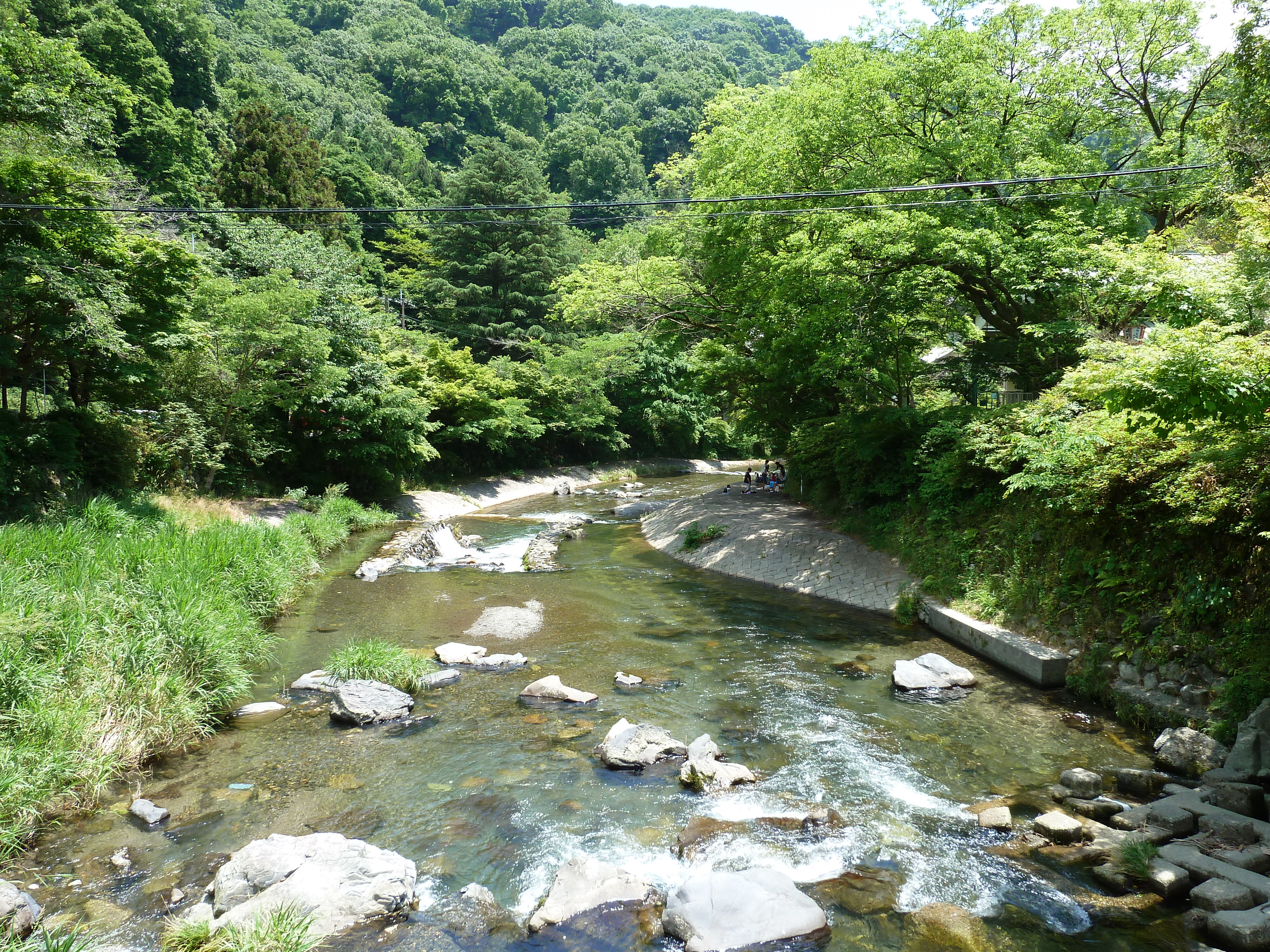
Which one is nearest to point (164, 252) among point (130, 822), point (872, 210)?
point (130, 822)

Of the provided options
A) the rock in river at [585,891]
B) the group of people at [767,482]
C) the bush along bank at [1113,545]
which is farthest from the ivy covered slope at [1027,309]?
the rock in river at [585,891]

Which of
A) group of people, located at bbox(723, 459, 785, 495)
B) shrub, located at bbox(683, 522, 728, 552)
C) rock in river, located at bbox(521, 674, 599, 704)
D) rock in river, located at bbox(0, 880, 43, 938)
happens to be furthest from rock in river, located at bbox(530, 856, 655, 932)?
group of people, located at bbox(723, 459, 785, 495)

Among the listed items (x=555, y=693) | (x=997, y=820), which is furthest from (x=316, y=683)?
(x=997, y=820)

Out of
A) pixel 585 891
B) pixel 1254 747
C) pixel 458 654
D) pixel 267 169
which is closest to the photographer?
pixel 585 891

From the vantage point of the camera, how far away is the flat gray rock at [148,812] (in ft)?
21.3

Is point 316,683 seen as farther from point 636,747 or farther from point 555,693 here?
point 636,747

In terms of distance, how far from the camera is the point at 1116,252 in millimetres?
11773

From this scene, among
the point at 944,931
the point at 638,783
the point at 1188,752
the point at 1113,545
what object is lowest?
the point at 638,783

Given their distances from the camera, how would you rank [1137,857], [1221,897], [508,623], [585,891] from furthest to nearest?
[508,623] < [1137,857] < [585,891] < [1221,897]

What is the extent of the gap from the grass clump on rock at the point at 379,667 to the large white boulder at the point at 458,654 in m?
0.80

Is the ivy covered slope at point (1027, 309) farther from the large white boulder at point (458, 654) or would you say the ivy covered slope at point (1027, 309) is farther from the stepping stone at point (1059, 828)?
the large white boulder at point (458, 654)

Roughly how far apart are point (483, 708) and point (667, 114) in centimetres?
8527

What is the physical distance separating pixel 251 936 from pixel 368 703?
437cm

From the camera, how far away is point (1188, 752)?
7.53 meters
